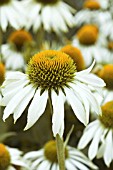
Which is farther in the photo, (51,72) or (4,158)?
(4,158)

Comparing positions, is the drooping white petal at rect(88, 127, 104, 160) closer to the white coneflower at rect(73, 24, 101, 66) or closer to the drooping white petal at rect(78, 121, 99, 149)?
the drooping white petal at rect(78, 121, 99, 149)

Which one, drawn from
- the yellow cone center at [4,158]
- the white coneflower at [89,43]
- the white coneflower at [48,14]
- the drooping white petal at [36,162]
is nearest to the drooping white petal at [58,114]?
the yellow cone center at [4,158]

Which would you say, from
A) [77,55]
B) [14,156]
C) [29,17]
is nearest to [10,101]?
[14,156]

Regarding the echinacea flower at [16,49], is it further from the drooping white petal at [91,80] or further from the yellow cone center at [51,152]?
the drooping white petal at [91,80]

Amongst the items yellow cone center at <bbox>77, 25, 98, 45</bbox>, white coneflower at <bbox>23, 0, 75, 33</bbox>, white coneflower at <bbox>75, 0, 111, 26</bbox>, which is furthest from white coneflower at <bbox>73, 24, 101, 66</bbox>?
white coneflower at <bbox>75, 0, 111, 26</bbox>

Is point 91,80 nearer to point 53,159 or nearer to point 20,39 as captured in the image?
point 53,159

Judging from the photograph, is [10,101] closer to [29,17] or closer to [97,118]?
[97,118]

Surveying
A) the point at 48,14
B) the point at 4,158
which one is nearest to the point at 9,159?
the point at 4,158

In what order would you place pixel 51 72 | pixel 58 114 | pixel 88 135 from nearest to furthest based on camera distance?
pixel 58 114 < pixel 51 72 < pixel 88 135
